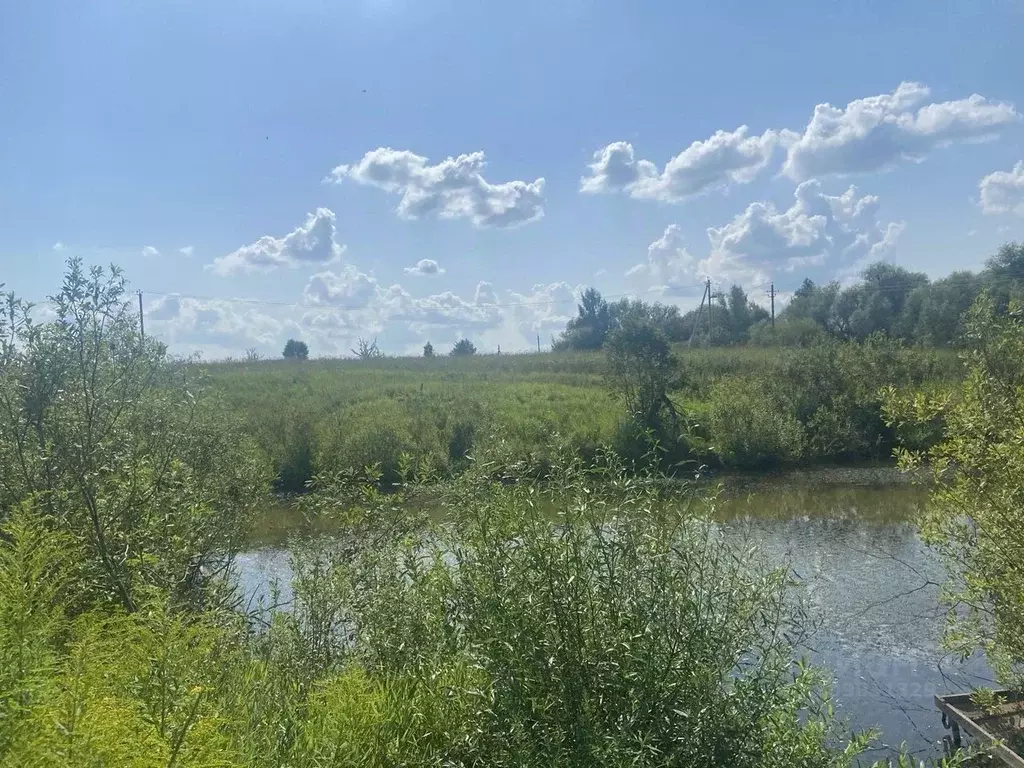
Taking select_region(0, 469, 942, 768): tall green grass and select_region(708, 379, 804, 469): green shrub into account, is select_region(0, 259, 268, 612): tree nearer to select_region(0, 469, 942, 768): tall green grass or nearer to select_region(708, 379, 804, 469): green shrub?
select_region(0, 469, 942, 768): tall green grass

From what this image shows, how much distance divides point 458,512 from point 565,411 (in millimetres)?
22064

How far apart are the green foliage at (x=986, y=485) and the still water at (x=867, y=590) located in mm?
1343

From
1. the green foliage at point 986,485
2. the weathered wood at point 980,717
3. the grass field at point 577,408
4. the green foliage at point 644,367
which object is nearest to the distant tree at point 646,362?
the green foliage at point 644,367

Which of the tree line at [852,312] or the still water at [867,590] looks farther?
the tree line at [852,312]

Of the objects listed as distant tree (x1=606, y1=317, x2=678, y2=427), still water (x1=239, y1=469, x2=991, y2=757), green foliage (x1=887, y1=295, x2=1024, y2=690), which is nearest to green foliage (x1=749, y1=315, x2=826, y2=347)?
distant tree (x1=606, y1=317, x2=678, y2=427)

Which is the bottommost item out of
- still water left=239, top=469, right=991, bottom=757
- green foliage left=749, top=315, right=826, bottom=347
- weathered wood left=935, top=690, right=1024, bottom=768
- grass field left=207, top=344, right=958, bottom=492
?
still water left=239, top=469, right=991, bottom=757

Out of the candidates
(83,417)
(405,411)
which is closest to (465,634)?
(83,417)

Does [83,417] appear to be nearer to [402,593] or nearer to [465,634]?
[402,593]

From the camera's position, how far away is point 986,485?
6.25 meters

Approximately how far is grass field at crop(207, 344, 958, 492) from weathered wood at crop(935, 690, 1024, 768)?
14740 mm

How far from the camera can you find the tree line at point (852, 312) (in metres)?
41.1

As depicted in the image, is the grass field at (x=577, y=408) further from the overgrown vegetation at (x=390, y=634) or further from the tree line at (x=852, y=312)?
the overgrown vegetation at (x=390, y=634)

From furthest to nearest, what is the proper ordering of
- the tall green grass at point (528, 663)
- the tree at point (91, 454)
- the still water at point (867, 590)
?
the still water at point (867, 590), the tree at point (91, 454), the tall green grass at point (528, 663)

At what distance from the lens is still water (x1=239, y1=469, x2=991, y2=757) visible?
Answer: 870cm
